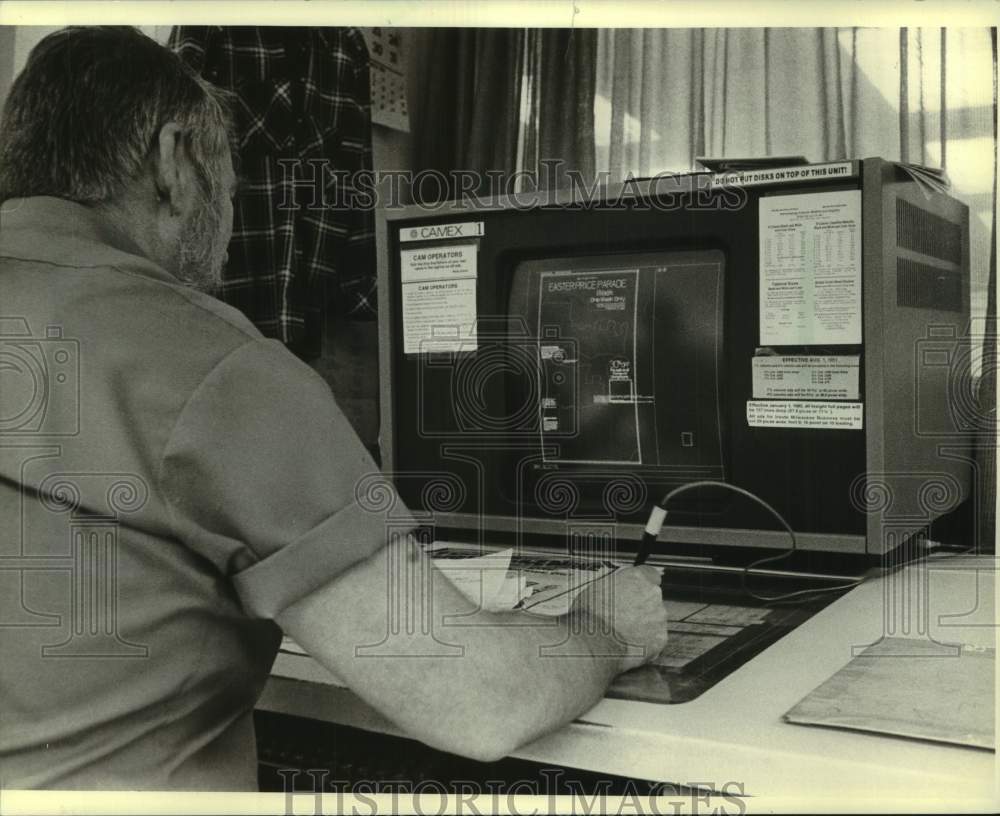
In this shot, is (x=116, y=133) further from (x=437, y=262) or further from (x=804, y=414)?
(x=804, y=414)

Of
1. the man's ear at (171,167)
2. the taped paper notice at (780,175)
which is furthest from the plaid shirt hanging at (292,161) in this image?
the taped paper notice at (780,175)

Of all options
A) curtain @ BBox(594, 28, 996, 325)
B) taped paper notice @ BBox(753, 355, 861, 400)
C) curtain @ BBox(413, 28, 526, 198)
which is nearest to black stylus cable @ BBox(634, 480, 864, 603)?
taped paper notice @ BBox(753, 355, 861, 400)

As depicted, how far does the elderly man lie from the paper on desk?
149 millimetres

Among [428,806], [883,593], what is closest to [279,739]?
[428,806]

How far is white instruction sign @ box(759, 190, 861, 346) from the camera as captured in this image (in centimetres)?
114

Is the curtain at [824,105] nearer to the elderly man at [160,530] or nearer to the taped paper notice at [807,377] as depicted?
the taped paper notice at [807,377]

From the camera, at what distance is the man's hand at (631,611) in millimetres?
869

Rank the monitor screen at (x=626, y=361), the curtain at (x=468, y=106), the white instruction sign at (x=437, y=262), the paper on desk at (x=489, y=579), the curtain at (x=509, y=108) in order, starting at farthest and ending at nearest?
the curtain at (x=509, y=108)
the curtain at (x=468, y=106)
the white instruction sign at (x=437, y=262)
the monitor screen at (x=626, y=361)
the paper on desk at (x=489, y=579)

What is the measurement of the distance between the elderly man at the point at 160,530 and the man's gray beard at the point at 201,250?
61 millimetres

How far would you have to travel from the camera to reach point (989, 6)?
997 mm

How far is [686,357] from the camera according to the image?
1237 millimetres

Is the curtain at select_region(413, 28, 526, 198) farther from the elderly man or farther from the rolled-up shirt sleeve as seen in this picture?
the rolled-up shirt sleeve

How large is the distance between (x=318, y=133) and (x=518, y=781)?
2.81ft

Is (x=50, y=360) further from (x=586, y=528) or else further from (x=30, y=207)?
(x=586, y=528)
